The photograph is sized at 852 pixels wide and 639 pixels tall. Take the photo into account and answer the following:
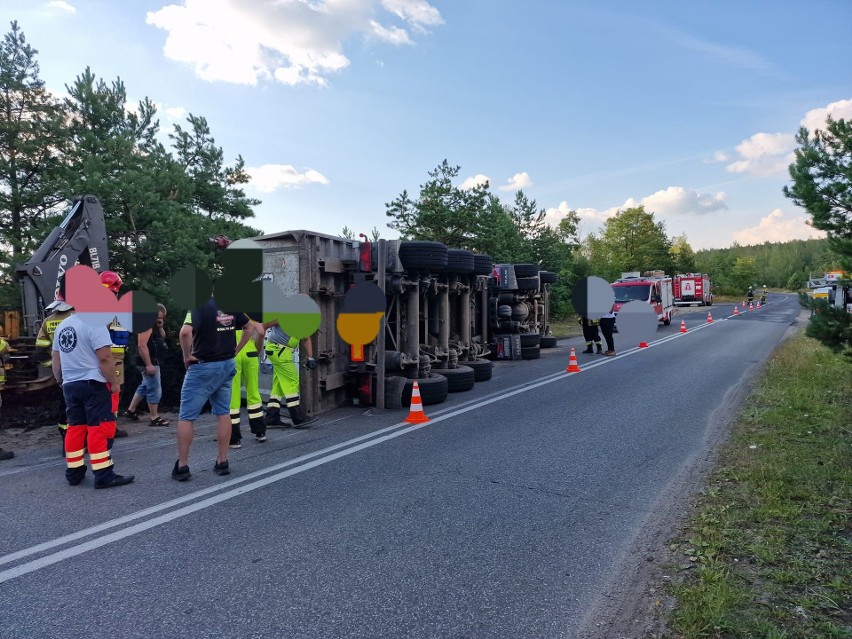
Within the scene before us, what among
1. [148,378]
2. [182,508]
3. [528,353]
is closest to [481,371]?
[528,353]

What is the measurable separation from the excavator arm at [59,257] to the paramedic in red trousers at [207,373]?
415 cm

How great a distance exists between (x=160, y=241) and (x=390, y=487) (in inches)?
432

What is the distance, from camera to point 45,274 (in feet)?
26.3

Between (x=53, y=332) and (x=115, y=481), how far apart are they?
2400mm

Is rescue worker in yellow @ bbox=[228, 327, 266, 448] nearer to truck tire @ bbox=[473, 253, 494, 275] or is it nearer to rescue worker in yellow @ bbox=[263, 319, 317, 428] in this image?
rescue worker in yellow @ bbox=[263, 319, 317, 428]

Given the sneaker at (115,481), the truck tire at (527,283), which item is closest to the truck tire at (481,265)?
the truck tire at (527,283)

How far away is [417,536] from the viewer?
147 inches

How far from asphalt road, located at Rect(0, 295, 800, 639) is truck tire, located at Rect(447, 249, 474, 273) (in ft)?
11.7

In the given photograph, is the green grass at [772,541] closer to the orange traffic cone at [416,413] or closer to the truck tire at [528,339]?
the orange traffic cone at [416,413]

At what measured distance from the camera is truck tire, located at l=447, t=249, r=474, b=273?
9.89 meters

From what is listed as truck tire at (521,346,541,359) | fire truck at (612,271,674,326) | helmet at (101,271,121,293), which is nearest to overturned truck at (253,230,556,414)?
helmet at (101,271,121,293)

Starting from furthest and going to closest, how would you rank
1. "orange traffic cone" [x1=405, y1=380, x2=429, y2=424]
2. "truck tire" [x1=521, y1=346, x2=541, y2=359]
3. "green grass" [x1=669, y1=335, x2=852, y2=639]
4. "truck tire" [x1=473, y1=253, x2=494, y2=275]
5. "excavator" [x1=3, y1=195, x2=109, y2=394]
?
1. "truck tire" [x1=521, y1=346, x2=541, y2=359]
2. "truck tire" [x1=473, y1=253, x2=494, y2=275]
3. "excavator" [x1=3, y1=195, x2=109, y2=394]
4. "orange traffic cone" [x1=405, y1=380, x2=429, y2=424]
5. "green grass" [x1=669, y1=335, x2=852, y2=639]

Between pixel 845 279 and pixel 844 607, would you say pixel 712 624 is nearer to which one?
pixel 844 607

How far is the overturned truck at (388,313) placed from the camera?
7391 millimetres
